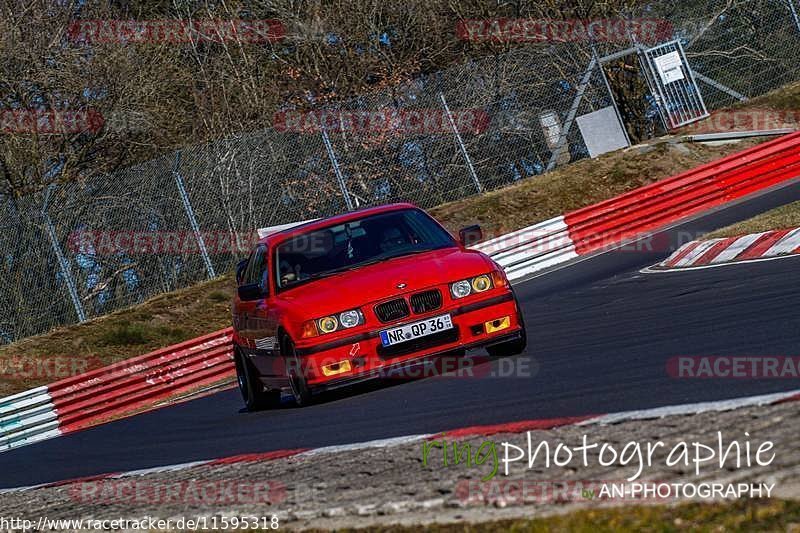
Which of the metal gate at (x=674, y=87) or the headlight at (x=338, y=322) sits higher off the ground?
the metal gate at (x=674, y=87)

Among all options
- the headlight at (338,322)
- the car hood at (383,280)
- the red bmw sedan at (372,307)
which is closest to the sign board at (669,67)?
the red bmw sedan at (372,307)

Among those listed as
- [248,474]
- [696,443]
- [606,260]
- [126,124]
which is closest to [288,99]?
[126,124]

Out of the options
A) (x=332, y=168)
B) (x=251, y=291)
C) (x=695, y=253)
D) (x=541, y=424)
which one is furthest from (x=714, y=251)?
(x=332, y=168)

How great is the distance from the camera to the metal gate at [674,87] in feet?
80.0

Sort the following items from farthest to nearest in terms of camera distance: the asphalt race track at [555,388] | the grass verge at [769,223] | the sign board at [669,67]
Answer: the sign board at [669,67], the grass verge at [769,223], the asphalt race track at [555,388]

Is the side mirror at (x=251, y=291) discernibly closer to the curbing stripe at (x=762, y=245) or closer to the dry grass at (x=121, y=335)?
the curbing stripe at (x=762, y=245)

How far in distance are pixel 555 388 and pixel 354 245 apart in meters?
3.01

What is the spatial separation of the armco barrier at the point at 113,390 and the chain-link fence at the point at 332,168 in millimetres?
4980

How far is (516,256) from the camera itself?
18891 millimetres

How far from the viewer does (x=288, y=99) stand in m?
29.6

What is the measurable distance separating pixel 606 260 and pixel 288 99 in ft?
47.1

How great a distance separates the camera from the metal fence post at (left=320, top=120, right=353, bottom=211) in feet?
72.2

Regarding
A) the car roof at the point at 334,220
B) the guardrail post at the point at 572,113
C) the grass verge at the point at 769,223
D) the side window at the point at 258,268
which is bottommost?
the grass verge at the point at 769,223

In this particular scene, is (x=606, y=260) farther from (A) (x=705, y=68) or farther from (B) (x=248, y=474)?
(B) (x=248, y=474)
